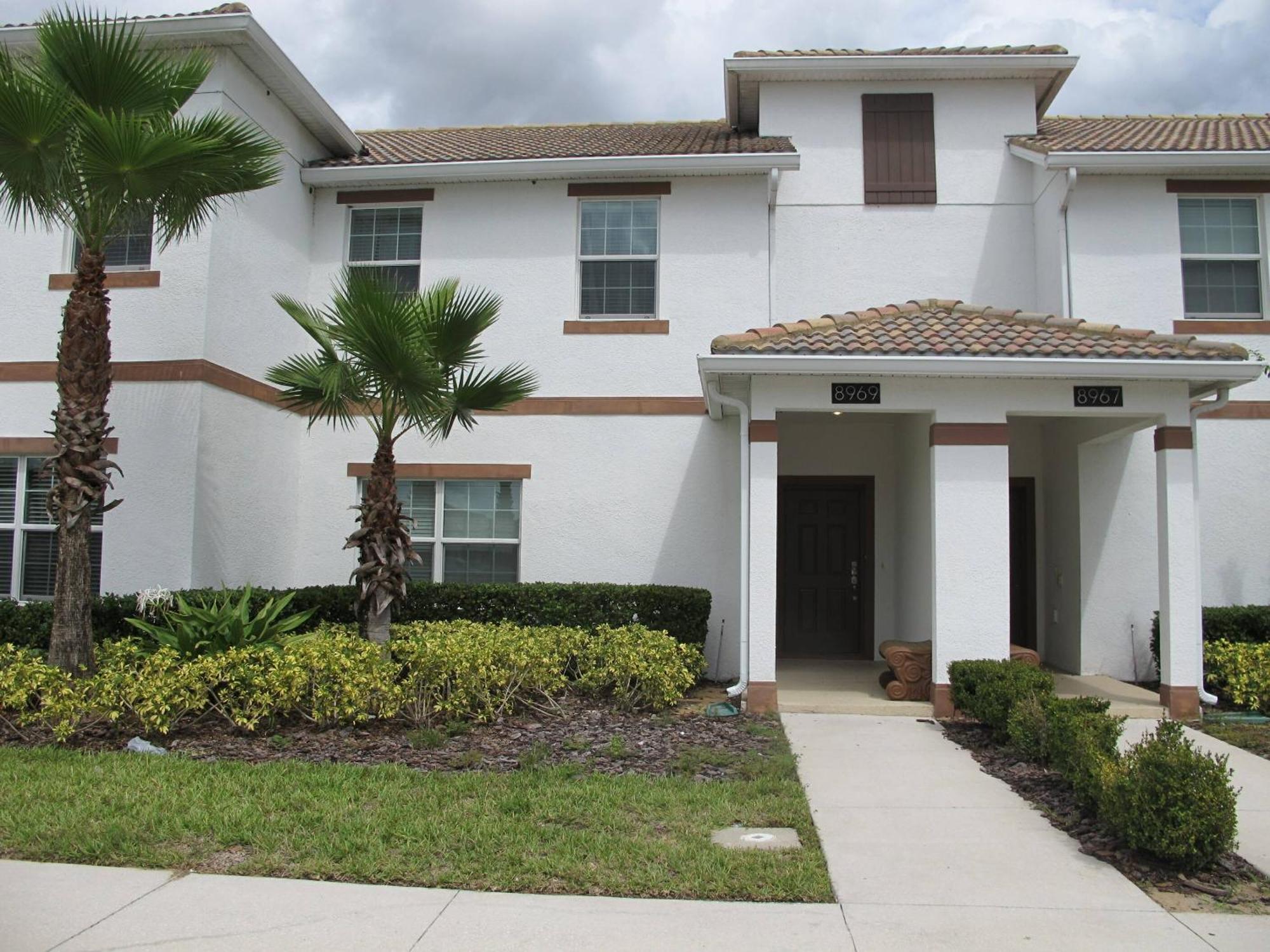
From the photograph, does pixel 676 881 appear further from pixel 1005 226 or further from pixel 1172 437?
pixel 1005 226

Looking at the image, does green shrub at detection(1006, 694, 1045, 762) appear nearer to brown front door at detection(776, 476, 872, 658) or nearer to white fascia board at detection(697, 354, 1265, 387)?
white fascia board at detection(697, 354, 1265, 387)

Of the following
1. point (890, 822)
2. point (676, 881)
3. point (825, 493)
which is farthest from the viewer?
point (825, 493)

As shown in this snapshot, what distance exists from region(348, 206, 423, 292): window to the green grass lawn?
735 centimetres

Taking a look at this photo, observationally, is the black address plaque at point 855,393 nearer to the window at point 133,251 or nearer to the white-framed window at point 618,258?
the white-framed window at point 618,258

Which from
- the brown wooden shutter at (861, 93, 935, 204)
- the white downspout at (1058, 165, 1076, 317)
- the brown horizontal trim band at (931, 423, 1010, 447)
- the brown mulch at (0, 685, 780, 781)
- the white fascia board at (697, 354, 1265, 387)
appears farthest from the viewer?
the brown wooden shutter at (861, 93, 935, 204)

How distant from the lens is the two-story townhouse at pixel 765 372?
9625mm

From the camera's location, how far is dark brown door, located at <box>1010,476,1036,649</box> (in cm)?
1285

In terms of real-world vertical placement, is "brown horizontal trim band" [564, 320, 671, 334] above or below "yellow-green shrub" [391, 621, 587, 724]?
above

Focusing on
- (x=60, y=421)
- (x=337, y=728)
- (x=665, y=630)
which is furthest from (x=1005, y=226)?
(x=60, y=421)

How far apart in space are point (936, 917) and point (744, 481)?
5.60 metres

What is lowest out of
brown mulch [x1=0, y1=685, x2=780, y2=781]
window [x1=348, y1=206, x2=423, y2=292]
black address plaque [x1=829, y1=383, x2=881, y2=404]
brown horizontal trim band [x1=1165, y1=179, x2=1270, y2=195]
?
brown mulch [x1=0, y1=685, x2=780, y2=781]

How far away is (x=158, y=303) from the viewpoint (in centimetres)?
1059

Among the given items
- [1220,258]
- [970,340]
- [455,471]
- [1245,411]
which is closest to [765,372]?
[970,340]

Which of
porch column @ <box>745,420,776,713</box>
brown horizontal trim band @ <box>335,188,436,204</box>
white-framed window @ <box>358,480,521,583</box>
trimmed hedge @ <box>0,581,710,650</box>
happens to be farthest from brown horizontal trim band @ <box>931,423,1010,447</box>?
brown horizontal trim band @ <box>335,188,436,204</box>
